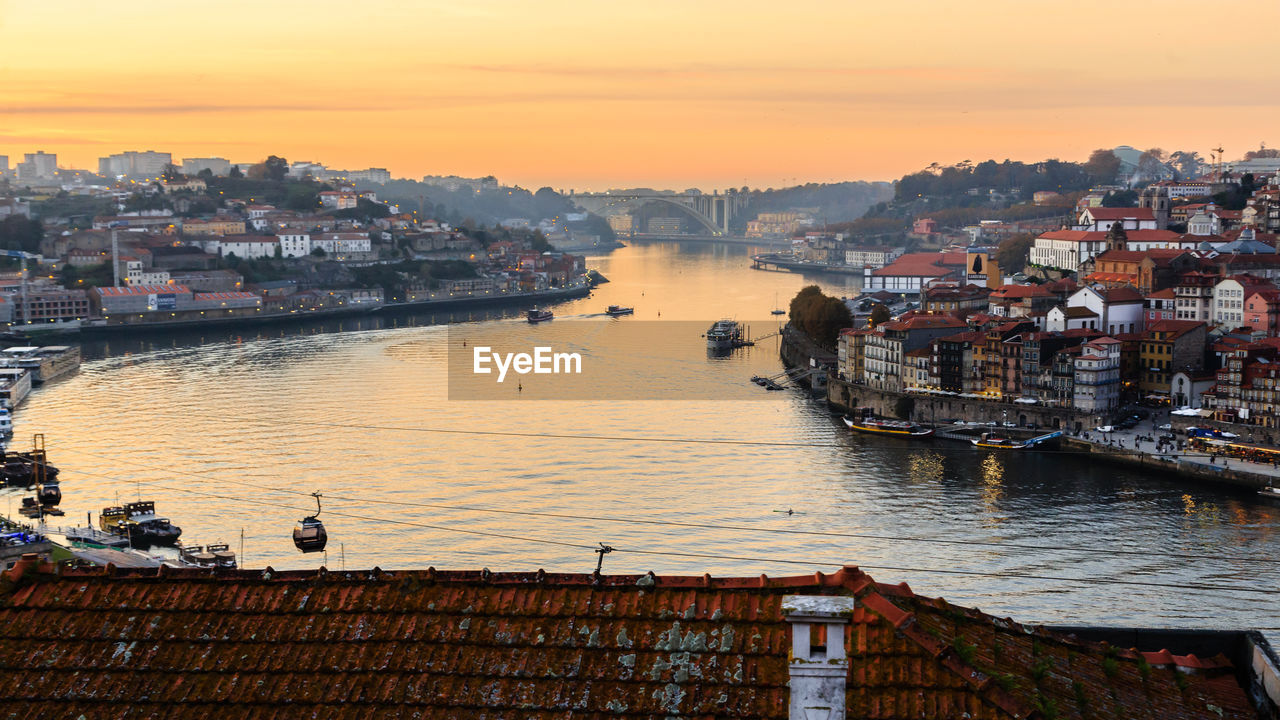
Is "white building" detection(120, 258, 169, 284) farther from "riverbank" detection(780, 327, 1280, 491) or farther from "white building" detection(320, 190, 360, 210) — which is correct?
"riverbank" detection(780, 327, 1280, 491)

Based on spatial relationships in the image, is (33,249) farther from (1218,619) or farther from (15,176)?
(15,176)

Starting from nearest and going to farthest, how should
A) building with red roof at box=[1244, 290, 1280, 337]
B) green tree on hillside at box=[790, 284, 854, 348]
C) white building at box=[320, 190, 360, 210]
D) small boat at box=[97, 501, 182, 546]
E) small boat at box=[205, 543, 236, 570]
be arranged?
small boat at box=[205, 543, 236, 570] → small boat at box=[97, 501, 182, 546] → building with red roof at box=[1244, 290, 1280, 337] → green tree on hillside at box=[790, 284, 854, 348] → white building at box=[320, 190, 360, 210]

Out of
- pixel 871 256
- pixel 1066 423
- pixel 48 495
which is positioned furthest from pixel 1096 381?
pixel 871 256

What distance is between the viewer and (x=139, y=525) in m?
8.93

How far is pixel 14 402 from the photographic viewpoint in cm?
1526

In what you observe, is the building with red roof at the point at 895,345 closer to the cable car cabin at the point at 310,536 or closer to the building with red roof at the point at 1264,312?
the building with red roof at the point at 1264,312

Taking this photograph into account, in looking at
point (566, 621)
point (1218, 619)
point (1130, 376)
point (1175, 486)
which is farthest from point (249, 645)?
point (1130, 376)

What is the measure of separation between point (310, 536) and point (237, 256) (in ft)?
83.9

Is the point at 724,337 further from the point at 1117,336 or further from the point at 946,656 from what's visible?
the point at 946,656

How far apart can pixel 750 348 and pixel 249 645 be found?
18.9 meters

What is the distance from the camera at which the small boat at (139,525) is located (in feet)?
29.1

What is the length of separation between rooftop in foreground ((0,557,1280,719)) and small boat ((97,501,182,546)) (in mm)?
6917

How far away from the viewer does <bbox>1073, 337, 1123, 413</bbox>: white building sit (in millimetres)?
14094

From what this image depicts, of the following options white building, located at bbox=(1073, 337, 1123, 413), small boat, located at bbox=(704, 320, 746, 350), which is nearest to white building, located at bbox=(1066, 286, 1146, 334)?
white building, located at bbox=(1073, 337, 1123, 413)
